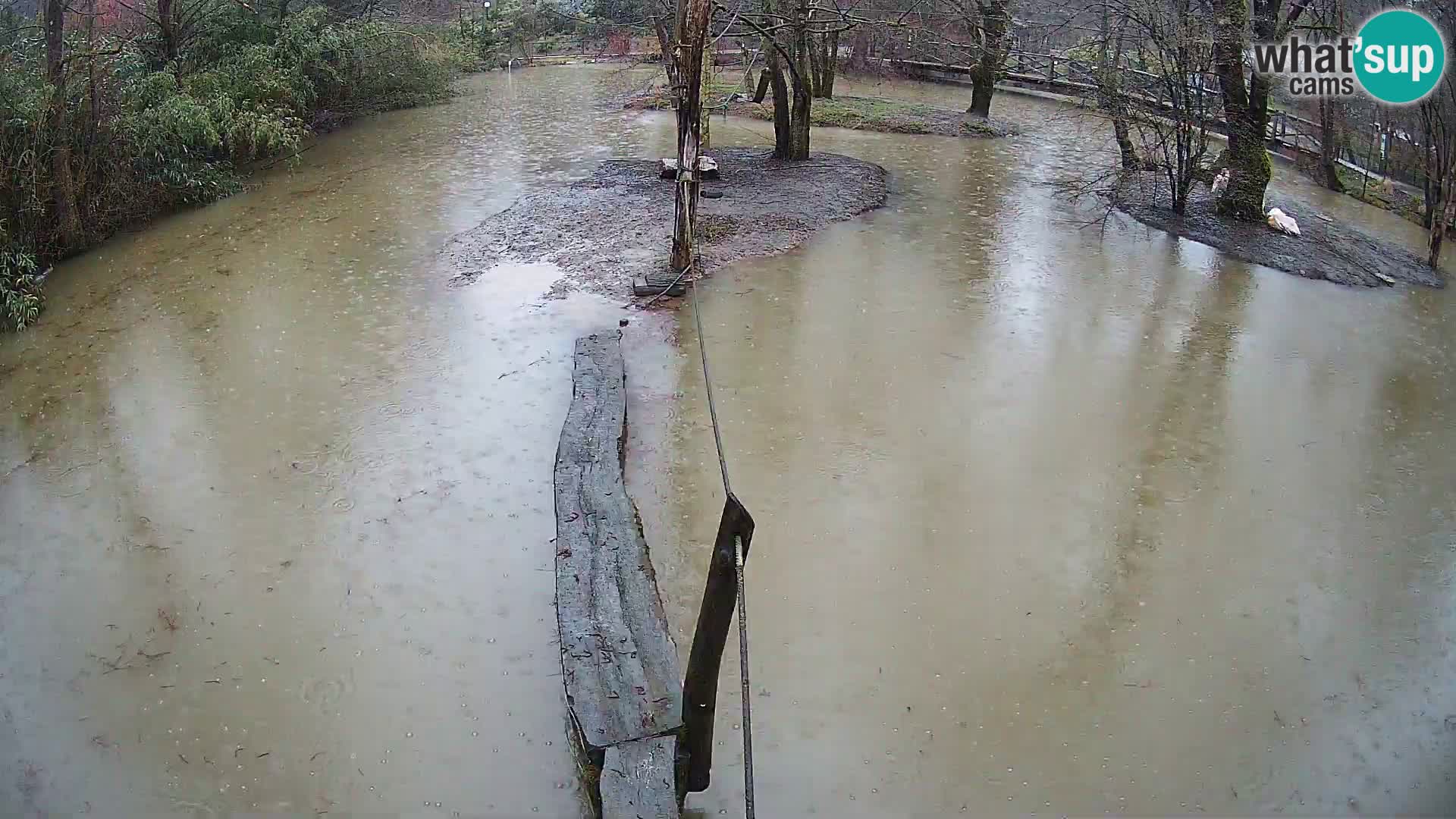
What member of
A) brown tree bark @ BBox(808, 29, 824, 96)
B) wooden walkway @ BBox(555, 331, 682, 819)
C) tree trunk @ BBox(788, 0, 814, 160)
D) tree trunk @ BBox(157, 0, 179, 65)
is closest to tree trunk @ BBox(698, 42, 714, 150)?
tree trunk @ BBox(788, 0, 814, 160)

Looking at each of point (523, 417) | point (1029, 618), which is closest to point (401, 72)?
point (523, 417)

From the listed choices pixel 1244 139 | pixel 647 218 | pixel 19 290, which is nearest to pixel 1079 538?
pixel 647 218

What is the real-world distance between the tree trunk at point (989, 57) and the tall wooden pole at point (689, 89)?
285 inches

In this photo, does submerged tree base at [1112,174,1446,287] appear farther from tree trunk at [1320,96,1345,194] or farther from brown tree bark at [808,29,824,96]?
brown tree bark at [808,29,824,96]

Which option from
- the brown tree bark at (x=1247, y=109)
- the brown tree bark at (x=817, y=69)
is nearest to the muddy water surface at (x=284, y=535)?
the brown tree bark at (x=1247, y=109)

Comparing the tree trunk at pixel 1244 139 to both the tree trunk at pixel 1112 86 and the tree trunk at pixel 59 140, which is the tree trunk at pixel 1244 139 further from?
the tree trunk at pixel 59 140

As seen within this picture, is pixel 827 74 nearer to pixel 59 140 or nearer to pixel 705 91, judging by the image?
pixel 705 91

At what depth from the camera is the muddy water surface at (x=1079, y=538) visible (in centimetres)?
352

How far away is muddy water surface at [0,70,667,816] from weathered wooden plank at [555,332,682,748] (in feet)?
1.03

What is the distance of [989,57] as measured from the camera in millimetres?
14945

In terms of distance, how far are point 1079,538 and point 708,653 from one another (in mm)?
2480

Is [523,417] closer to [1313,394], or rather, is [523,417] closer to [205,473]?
[205,473]

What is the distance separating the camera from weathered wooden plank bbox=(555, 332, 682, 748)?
10.7ft

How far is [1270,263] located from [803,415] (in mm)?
5156
